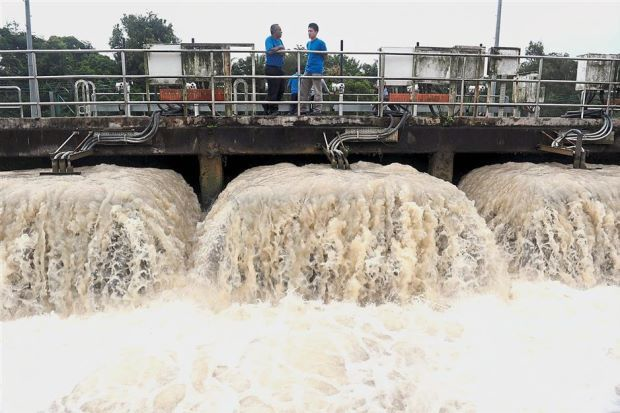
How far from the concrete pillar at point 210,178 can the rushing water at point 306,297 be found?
84cm

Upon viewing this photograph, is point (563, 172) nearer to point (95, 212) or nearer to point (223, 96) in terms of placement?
point (223, 96)

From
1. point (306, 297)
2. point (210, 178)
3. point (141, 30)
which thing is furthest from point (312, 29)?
point (141, 30)

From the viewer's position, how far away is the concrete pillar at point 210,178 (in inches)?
344

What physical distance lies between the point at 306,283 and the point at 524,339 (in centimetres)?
266

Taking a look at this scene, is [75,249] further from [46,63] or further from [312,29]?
[46,63]

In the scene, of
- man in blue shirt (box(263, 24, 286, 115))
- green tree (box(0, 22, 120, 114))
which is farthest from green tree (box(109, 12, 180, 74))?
man in blue shirt (box(263, 24, 286, 115))

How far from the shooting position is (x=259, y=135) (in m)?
8.61

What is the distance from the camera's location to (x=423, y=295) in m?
6.70

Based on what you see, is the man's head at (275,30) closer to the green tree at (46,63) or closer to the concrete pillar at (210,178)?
the concrete pillar at (210,178)

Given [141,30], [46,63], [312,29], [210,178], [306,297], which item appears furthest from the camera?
[141,30]

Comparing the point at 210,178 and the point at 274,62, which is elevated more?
the point at 274,62

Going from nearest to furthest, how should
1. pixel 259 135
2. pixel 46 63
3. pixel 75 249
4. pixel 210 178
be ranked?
pixel 75 249, pixel 259 135, pixel 210 178, pixel 46 63

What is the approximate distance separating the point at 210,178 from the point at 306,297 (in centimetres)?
315

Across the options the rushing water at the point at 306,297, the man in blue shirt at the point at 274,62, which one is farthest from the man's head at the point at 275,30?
the rushing water at the point at 306,297
